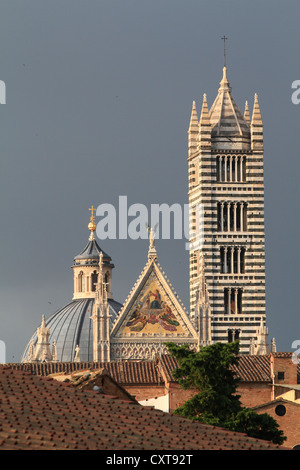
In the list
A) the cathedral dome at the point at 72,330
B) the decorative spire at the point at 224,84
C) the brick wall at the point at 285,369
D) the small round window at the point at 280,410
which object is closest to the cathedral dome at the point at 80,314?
the cathedral dome at the point at 72,330

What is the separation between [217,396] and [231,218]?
42.6 metres

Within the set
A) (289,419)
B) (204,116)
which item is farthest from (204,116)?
(289,419)

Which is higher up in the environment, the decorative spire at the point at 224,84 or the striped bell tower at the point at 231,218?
the decorative spire at the point at 224,84

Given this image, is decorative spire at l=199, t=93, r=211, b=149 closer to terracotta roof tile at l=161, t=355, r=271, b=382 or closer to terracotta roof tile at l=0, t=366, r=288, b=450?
terracotta roof tile at l=161, t=355, r=271, b=382

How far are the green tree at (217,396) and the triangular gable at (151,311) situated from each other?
1199 inches

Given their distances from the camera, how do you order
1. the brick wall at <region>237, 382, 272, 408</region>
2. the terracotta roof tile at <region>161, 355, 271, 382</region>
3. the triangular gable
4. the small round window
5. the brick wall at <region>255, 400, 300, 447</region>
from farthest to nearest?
the triangular gable < the terracotta roof tile at <region>161, 355, 271, 382</region> < the brick wall at <region>237, 382, 272, 408</region> < the small round window < the brick wall at <region>255, 400, 300, 447</region>

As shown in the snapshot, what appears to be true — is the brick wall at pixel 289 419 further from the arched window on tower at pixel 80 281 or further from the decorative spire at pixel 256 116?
the arched window on tower at pixel 80 281

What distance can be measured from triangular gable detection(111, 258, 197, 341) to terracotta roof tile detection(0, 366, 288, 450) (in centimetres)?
4857

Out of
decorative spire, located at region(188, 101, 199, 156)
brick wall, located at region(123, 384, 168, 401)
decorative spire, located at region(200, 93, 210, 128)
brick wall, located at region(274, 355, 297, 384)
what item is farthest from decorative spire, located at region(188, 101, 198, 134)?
brick wall, located at region(123, 384, 168, 401)

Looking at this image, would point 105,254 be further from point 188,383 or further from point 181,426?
point 181,426

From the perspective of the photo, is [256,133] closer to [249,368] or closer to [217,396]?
[249,368]

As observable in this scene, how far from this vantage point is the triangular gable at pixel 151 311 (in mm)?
79375

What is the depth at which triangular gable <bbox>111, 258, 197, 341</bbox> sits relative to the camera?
260 feet

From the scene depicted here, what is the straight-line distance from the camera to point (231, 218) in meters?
86.8
